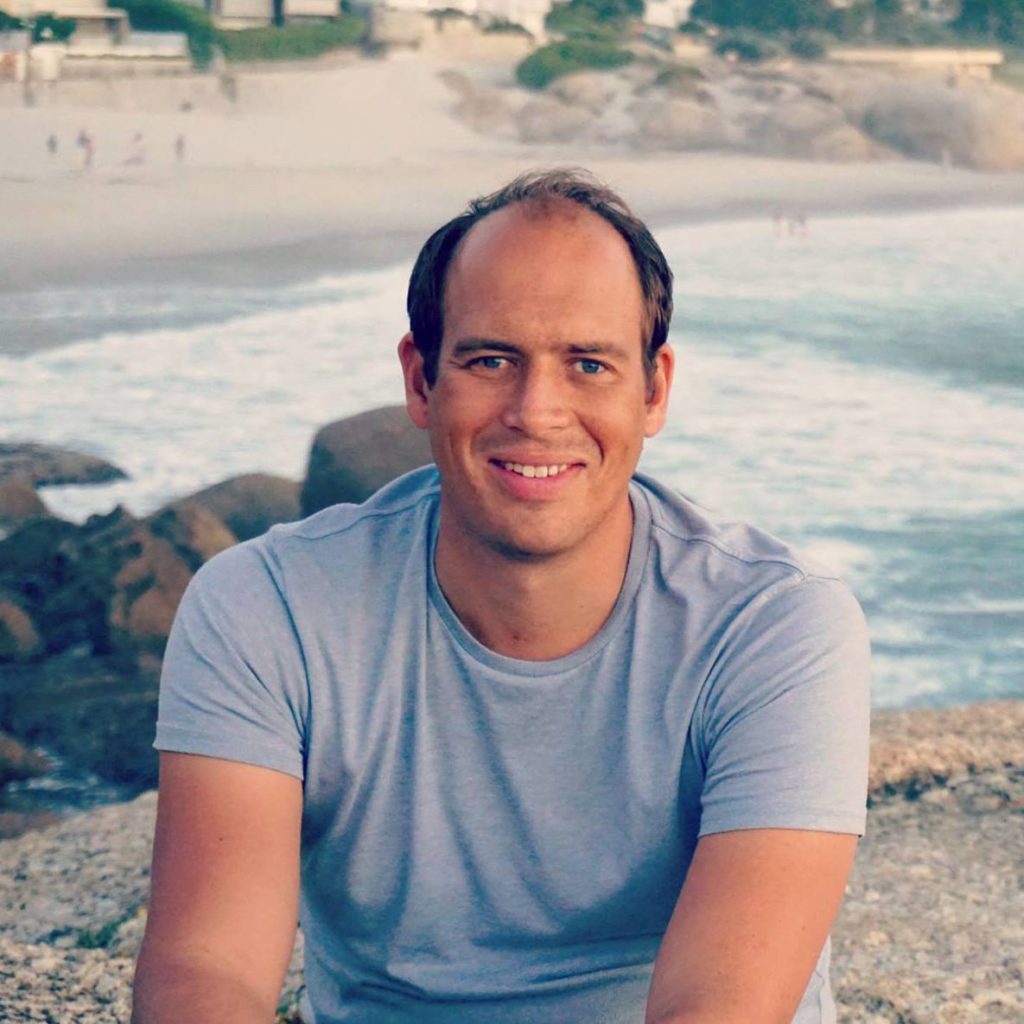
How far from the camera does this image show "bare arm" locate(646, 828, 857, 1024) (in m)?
1.65

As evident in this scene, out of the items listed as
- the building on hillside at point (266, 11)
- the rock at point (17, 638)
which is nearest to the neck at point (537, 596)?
the rock at point (17, 638)

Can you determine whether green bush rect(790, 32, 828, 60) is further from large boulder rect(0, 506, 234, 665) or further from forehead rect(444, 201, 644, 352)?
forehead rect(444, 201, 644, 352)

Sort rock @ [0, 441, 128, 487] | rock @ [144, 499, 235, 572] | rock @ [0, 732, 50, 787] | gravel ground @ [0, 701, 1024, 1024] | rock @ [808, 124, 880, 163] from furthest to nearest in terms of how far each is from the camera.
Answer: rock @ [808, 124, 880, 163] < rock @ [0, 441, 128, 487] < rock @ [144, 499, 235, 572] < rock @ [0, 732, 50, 787] < gravel ground @ [0, 701, 1024, 1024]

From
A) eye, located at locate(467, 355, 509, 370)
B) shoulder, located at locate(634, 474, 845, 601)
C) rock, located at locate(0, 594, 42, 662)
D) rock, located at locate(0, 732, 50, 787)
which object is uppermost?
eye, located at locate(467, 355, 509, 370)

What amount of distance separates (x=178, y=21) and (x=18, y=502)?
9.00ft

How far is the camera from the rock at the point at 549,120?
30.5 feet

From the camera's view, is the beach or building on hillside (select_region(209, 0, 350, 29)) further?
A: building on hillside (select_region(209, 0, 350, 29))

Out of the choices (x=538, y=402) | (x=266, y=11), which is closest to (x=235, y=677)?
(x=538, y=402)

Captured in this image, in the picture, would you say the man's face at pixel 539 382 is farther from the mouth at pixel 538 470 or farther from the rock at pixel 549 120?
the rock at pixel 549 120

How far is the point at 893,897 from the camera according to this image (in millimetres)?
3406

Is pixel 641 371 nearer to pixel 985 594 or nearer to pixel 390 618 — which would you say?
pixel 390 618

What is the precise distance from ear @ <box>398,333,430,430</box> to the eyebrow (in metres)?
0.12

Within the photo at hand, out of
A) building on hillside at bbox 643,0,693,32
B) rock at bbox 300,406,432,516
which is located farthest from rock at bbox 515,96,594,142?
rock at bbox 300,406,432,516

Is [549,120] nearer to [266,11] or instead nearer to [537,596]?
[266,11]
